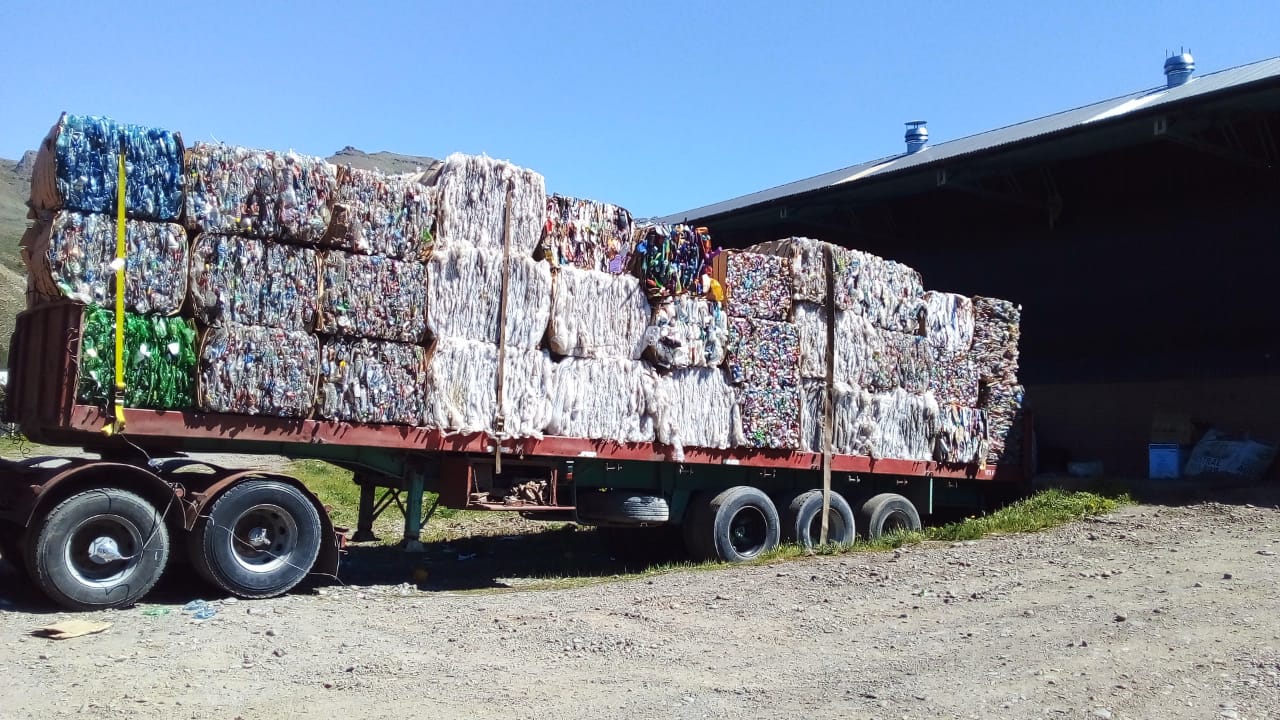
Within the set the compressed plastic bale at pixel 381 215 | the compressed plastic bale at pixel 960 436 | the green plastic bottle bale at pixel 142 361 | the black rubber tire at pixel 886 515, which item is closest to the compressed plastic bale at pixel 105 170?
the green plastic bottle bale at pixel 142 361

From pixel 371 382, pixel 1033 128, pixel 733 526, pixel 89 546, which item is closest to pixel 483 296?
pixel 371 382

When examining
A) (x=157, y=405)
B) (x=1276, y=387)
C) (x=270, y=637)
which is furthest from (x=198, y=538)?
(x=1276, y=387)

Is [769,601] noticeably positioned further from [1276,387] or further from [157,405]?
[1276,387]

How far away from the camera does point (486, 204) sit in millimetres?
10875

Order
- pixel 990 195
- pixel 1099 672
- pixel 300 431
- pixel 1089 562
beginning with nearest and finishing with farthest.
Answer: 1. pixel 1099 672
2. pixel 300 431
3. pixel 1089 562
4. pixel 990 195

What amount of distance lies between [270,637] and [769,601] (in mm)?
3822

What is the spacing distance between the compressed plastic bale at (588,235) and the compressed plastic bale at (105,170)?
3.61 m

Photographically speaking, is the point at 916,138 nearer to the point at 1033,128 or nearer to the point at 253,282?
the point at 1033,128

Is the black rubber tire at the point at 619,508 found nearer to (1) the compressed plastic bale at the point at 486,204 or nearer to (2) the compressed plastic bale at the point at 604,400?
(2) the compressed plastic bale at the point at 604,400

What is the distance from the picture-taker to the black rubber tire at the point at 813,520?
518 inches

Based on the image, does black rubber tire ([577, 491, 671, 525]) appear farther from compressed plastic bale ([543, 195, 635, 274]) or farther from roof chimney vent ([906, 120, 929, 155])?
roof chimney vent ([906, 120, 929, 155])

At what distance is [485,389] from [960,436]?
24.0 feet

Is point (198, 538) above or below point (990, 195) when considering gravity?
below

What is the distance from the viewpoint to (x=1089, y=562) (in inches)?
409
